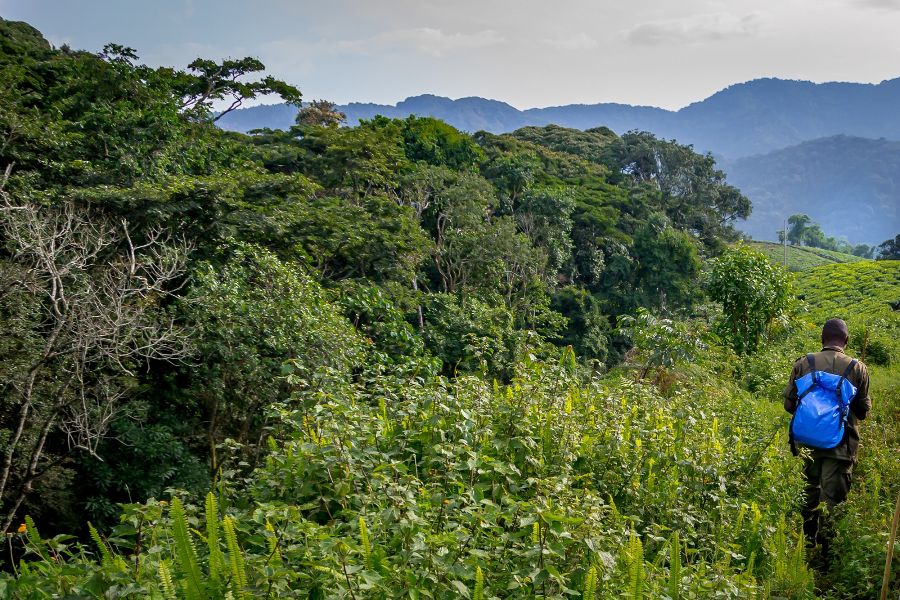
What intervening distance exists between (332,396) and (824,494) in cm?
325

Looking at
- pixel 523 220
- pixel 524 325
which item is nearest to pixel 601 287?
pixel 523 220

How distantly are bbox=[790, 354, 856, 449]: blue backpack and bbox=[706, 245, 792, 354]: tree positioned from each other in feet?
15.5

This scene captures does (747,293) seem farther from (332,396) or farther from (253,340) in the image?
(332,396)

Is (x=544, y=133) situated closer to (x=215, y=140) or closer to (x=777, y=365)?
(x=215, y=140)

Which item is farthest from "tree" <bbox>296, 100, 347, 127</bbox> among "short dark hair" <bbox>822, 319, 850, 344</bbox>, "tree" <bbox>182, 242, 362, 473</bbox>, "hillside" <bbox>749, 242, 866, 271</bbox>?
"hillside" <bbox>749, 242, 866, 271</bbox>

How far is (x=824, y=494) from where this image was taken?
13.4 feet

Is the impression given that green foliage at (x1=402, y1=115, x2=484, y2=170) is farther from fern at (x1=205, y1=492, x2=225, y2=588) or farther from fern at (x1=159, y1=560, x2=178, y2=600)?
fern at (x1=159, y1=560, x2=178, y2=600)

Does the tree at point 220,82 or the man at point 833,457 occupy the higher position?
the tree at point 220,82

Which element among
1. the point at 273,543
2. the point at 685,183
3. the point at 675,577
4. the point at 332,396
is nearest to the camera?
the point at 273,543

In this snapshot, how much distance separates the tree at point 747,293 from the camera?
854 centimetres

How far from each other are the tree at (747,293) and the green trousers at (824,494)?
4.78 meters

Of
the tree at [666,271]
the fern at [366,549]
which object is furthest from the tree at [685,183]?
the fern at [366,549]

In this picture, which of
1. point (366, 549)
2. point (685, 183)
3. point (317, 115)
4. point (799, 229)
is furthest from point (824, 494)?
point (799, 229)

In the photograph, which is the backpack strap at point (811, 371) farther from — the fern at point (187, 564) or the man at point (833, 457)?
the fern at point (187, 564)
